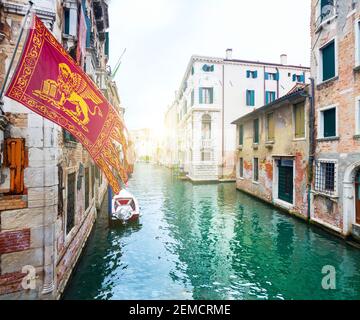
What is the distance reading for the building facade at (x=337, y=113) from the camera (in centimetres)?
855

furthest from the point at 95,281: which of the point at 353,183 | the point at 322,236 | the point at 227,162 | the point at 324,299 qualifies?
the point at 227,162

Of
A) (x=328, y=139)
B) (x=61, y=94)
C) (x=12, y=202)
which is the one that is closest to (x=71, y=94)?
(x=61, y=94)

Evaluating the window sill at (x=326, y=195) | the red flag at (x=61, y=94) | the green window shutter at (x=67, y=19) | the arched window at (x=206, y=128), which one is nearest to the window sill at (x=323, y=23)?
the window sill at (x=326, y=195)

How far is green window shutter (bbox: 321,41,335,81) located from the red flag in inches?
407

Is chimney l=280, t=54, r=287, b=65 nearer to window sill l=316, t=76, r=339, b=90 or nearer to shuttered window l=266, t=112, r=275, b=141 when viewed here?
shuttered window l=266, t=112, r=275, b=141

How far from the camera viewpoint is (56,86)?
12.5 ft

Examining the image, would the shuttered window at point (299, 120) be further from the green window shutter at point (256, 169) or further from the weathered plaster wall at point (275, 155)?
the green window shutter at point (256, 169)

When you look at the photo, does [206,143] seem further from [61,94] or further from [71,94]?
[61,94]

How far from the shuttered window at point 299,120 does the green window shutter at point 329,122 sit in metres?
1.39

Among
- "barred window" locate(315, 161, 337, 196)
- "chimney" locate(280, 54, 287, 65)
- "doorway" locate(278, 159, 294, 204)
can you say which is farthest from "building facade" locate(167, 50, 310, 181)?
"barred window" locate(315, 161, 337, 196)

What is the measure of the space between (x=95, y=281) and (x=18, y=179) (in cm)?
350

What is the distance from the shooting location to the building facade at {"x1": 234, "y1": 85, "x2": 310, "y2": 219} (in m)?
11.6

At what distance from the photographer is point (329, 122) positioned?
33.3ft

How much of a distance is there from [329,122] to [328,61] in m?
2.85
